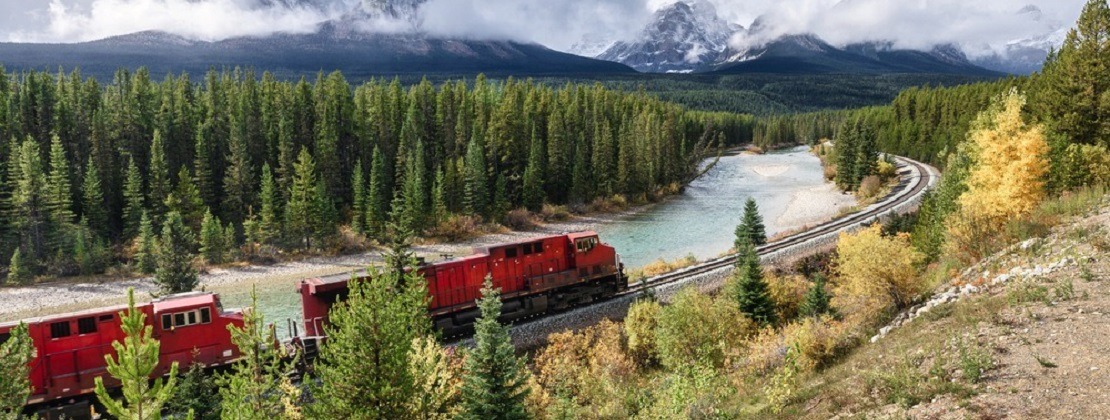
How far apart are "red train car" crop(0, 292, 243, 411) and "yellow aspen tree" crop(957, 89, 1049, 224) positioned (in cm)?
3601

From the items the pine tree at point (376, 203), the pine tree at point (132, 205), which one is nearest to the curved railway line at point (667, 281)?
the pine tree at point (376, 203)

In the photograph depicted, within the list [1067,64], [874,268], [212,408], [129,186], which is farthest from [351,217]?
[1067,64]

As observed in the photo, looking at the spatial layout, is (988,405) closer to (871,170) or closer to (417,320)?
(417,320)

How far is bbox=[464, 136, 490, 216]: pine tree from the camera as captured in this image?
Result: 7788 cm

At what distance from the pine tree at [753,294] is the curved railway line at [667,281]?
17.6 feet

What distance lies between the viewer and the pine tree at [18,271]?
56219 mm

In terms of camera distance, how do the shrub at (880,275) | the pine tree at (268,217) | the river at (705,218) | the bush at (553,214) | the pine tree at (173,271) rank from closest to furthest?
the shrub at (880,275) < the pine tree at (173,271) < the river at (705,218) < the pine tree at (268,217) < the bush at (553,214)

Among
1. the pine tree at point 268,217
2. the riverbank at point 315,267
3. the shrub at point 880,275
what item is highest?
the shrub at point 880,275

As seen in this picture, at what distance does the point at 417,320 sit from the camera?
24.3 metres

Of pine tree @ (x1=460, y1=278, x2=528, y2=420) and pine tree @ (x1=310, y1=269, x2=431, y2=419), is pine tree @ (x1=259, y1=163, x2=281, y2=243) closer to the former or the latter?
pine tree @ (x1=460, y1=278, x2=528, y2=420)

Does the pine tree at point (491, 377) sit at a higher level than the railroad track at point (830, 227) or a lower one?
higher

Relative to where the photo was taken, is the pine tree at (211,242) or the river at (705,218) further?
the pine tree at (211,242)

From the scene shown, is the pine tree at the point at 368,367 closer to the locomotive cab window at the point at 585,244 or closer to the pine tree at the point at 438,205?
the locomotive cab window at the point at 585,244

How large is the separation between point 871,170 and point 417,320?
84613 mm
